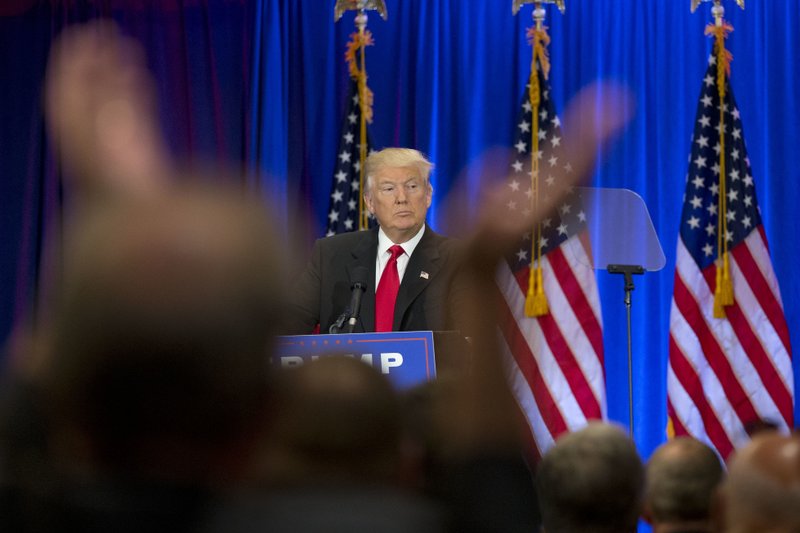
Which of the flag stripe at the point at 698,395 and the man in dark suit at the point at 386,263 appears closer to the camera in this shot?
the man in dark suit at the point at 386,263

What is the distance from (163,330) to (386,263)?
3.93m

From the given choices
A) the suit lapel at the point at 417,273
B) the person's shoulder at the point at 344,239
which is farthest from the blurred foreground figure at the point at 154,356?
the person's shoulder at the point at 344,239

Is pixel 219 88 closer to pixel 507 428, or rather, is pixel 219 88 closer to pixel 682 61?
pixel 682 61

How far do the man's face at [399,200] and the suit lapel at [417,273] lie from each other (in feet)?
0.77

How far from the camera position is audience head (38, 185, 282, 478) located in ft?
1.76

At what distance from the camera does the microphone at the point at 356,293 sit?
3305 millimetres

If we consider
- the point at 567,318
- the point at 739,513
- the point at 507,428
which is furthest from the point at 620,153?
the point at 507,428

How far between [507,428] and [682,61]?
6.44 m

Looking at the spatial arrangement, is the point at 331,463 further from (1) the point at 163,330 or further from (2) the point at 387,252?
(2) the point at 387,252

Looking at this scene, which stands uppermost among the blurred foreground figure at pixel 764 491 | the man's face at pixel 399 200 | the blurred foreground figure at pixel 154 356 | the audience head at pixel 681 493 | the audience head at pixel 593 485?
the man's face at pixel 399 200

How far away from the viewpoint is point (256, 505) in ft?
2.03

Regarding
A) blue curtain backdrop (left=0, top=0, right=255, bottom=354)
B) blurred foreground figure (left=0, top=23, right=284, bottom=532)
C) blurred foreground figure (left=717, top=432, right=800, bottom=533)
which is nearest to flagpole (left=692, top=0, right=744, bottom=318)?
blue curtain backdrop (left=0, top=0, right=255, bottom=354)

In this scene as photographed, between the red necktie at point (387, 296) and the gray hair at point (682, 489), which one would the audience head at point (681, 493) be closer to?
the gray hair at point (682, 489)

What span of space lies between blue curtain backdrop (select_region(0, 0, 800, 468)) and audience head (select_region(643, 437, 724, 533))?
4.78m
